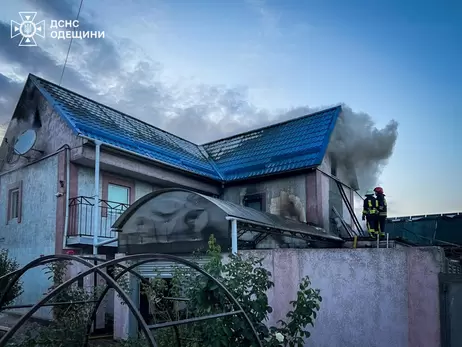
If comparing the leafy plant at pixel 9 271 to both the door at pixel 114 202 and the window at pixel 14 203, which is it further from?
the door at pixel 114 202

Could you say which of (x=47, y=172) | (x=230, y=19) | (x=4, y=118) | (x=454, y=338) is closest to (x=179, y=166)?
(x=47, y=172)

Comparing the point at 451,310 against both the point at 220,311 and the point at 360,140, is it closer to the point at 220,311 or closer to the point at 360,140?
the point at 220,311

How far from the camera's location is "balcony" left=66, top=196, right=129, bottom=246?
35.3 ft

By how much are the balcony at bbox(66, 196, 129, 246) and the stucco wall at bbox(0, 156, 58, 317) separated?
2.23 feet

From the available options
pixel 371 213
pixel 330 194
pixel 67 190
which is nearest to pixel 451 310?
pixel 371 213

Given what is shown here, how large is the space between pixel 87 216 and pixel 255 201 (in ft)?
18.6

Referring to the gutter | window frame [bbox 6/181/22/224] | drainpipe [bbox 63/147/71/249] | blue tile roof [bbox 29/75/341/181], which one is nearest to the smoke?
blue tile roof [bbox 29/75/341/181]

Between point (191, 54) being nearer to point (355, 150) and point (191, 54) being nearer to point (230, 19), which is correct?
point (230, 19)

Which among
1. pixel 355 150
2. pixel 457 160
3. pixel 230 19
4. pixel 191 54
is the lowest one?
pixel 457 160

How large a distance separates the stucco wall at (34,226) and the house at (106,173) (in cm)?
3

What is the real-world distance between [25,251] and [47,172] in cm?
256

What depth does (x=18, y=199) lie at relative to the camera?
1310 centimetres

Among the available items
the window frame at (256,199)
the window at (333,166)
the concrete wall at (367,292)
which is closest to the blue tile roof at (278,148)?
the window frame at (256,199)

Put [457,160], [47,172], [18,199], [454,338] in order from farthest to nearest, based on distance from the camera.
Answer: [18,199], [47,172], [457,160], [454,338]
